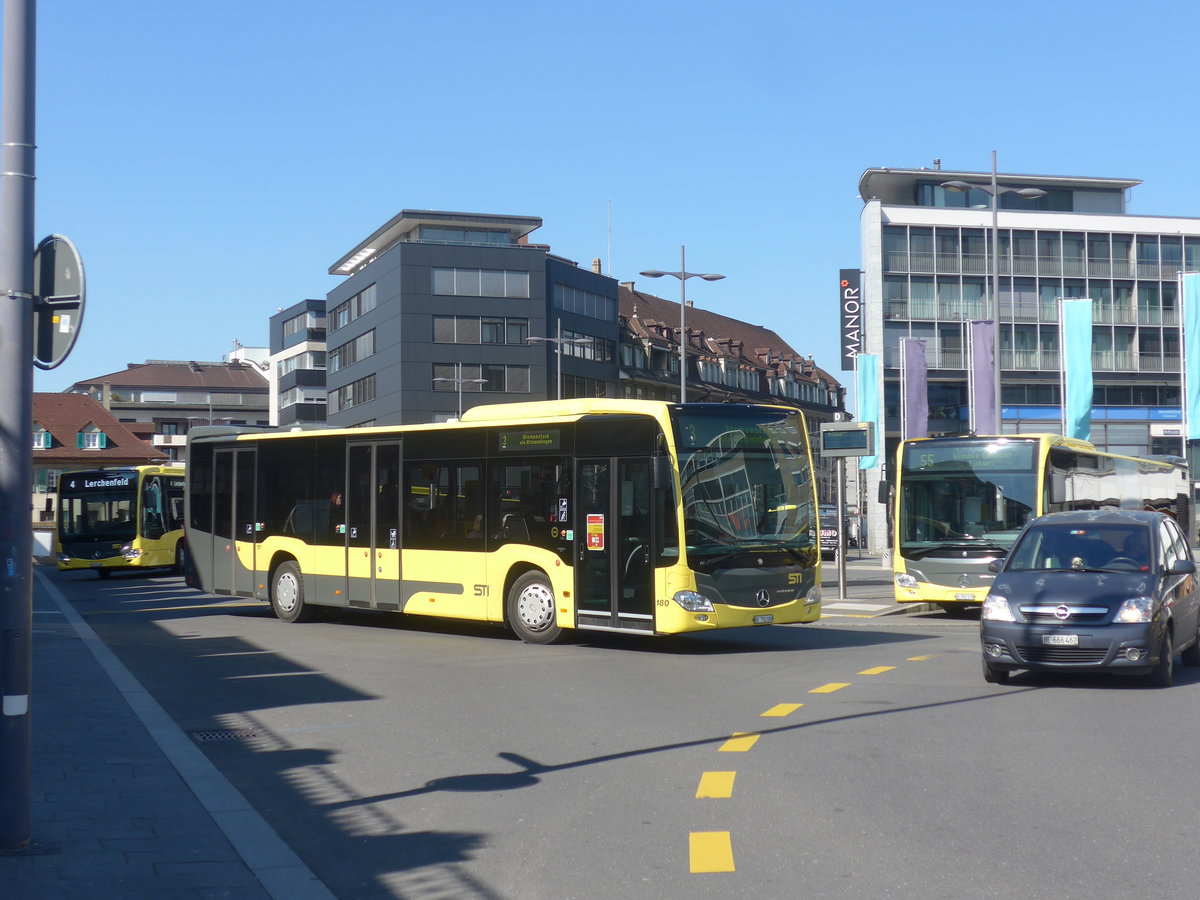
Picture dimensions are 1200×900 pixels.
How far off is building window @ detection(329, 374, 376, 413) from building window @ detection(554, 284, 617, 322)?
13164 mm

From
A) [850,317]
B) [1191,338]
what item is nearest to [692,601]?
[1191,338]

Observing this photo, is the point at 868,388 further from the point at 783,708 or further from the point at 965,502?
the point at 783,708

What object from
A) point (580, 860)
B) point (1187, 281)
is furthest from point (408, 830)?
point (1187, 281)

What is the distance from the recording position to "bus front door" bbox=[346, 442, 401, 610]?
63.7ft

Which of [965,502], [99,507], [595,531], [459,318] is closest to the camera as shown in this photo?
[595,531]

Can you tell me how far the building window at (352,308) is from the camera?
88.4 m

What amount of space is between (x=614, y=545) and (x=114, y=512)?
1010 inches

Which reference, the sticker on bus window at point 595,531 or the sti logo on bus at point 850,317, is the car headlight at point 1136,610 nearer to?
the sticker on bus window at point 595,531

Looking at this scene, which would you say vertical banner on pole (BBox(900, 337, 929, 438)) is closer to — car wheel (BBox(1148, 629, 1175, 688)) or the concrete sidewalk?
car wheel (BBox(1148, 629, 1175, 688))

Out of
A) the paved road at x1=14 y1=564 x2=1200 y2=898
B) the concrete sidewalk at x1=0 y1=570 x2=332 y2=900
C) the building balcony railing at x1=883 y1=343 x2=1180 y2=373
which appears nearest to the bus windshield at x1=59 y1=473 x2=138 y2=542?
the paved road at x1=14 y1=564 x2=1200 y2=898

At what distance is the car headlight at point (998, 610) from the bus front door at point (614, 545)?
4.33 m

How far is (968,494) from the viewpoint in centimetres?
2203

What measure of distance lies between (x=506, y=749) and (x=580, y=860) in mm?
3152

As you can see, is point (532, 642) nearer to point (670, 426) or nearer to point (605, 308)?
point (670, 426)
